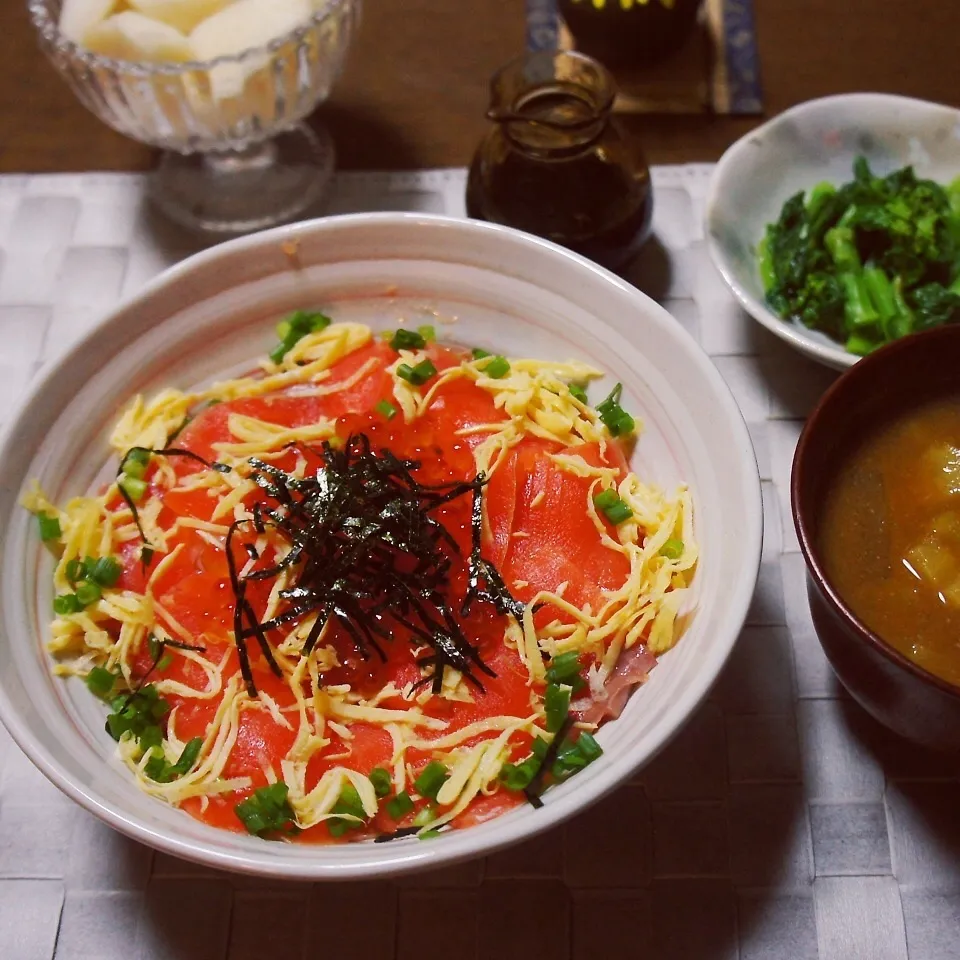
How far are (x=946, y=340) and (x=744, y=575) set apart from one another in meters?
0.59

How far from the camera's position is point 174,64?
2.18 meters

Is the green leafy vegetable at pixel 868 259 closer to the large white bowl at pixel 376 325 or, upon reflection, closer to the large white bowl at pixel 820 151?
the large white bowl at pixel 820 151

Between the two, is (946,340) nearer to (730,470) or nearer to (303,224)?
(730,470)

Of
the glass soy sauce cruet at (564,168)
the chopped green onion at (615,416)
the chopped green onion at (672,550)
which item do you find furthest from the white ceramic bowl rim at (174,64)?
the chopped green onion at (672,550)

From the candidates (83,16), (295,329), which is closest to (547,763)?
(295,329)

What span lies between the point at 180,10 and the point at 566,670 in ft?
5.88

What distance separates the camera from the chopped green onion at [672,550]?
1712mm

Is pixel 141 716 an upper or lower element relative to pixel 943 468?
lower

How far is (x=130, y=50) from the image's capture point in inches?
88.0

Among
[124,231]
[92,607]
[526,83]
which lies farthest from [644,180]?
[92,607]

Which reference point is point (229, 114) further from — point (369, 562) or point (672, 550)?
point (672, 550)

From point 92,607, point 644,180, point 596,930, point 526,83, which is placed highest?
point 526,83

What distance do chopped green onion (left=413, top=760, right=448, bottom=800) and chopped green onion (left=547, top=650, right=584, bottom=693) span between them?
23cm

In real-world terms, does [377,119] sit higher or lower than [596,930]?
higher
